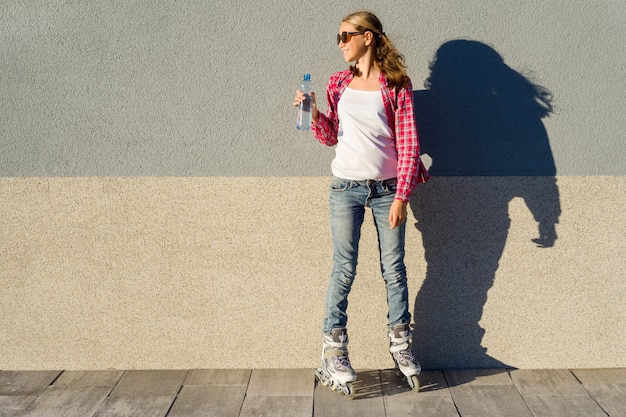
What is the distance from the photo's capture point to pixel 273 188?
391 cm

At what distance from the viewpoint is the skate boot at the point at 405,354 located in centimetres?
374

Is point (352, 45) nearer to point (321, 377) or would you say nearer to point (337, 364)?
point (337, 364)

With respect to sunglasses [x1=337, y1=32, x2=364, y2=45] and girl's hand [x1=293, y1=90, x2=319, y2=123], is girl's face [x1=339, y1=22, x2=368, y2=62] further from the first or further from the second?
girl's hand [x1=293, y1=90, x2=319, y2=123]

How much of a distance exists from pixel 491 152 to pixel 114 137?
2.14 meters

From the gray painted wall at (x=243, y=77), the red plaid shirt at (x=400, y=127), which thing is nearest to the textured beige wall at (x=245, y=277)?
the gray painted wall at (x=243, y=77)

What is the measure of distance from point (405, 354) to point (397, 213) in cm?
83

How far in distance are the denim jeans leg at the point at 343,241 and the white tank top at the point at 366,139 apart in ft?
0.28

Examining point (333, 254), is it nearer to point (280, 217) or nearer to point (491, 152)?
point (280, 217)

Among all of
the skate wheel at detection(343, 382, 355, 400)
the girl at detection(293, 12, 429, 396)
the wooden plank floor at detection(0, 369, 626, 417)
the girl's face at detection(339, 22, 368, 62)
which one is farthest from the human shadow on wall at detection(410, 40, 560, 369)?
the skate wheel at detection(343, 382, 355, 400)

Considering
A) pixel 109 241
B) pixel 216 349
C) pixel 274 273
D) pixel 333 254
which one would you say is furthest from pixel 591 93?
pixel 109 241

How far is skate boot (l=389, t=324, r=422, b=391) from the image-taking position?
374cm

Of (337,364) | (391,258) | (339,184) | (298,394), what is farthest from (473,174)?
(298,394)

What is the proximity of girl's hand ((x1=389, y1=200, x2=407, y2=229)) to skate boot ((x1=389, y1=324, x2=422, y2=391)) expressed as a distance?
24.2 inches

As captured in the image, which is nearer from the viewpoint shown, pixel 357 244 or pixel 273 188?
pixel 357 244
